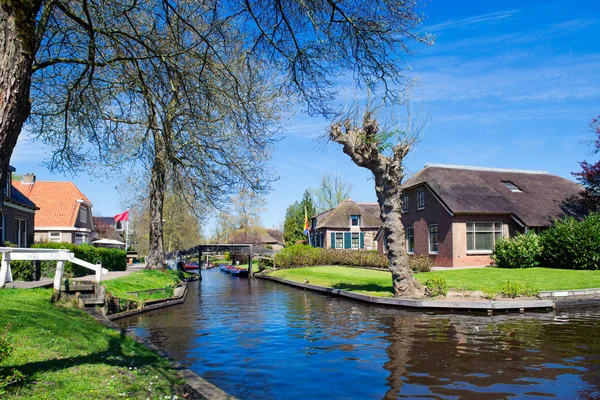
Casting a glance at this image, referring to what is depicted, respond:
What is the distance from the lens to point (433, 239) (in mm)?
33219

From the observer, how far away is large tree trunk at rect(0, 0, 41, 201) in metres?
4.55

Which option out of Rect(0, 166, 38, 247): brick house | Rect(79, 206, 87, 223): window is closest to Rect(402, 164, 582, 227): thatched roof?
Rect(0, 166, 38, 247): brick house

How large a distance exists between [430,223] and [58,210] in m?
33.9

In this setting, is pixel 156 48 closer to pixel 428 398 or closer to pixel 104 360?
pixel 104 360

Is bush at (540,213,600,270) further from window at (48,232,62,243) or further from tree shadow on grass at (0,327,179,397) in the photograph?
window at (48,232,62,243)

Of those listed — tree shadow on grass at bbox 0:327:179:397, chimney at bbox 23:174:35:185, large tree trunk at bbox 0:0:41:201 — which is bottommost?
tree shadow on grass at bbox 0:327:179:397

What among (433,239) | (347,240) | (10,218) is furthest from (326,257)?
(10,218)

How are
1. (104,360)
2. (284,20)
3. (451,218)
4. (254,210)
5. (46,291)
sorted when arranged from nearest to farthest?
(104,360) < (284,20) < (46,291) < (451,218) < (254,210)

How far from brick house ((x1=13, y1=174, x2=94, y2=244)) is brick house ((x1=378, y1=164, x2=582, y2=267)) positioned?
30547 millimetres

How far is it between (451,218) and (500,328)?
1820cm

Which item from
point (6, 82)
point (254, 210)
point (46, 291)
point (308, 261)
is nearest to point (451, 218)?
point (308, 261)

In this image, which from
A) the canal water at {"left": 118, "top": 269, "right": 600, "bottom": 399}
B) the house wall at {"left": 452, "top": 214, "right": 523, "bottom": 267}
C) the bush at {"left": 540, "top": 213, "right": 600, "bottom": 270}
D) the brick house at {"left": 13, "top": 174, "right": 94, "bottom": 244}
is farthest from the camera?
the brick house at {"left": 13, "top": 174, "right": 94, "bottom": 244}

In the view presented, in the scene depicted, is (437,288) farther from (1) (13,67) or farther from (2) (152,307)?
(1) (13,67)

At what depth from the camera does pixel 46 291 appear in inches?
488
